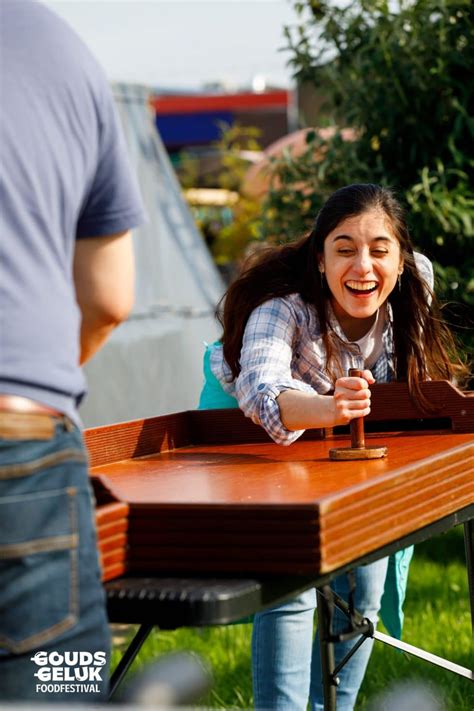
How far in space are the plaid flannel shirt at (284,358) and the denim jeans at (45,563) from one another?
3.35 ft

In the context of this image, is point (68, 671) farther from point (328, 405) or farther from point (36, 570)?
point (328, 405)

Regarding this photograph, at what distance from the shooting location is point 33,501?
152 centimetres

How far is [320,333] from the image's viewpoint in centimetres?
291

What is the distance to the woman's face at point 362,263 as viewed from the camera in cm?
286

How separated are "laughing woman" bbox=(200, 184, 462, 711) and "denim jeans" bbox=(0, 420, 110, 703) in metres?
1.01

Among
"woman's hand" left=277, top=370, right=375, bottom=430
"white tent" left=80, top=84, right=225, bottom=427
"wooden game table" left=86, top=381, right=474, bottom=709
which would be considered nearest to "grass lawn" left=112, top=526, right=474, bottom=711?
"woman's hand" left=277, top=370, right=375, bottom=430

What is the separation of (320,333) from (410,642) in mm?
1920

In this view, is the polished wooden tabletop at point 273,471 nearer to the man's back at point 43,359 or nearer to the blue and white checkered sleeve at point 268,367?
the blue and white checkered sleeve at point 268,367

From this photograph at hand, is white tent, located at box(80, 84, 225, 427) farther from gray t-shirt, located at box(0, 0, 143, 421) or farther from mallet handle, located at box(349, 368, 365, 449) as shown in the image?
gray t-shirt, located at box(0, 0, 143, 421)

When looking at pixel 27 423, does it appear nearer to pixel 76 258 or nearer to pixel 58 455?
pixel 58 455

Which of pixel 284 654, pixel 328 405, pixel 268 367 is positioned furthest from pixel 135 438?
pixel 284 654

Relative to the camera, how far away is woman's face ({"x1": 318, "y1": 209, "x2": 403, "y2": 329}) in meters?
2.86

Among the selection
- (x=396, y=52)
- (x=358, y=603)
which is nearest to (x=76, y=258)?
(x=358, y=603)

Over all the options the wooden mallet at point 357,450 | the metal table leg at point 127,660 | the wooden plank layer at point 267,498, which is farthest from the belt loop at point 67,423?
the wooden mallet at point 357,450
